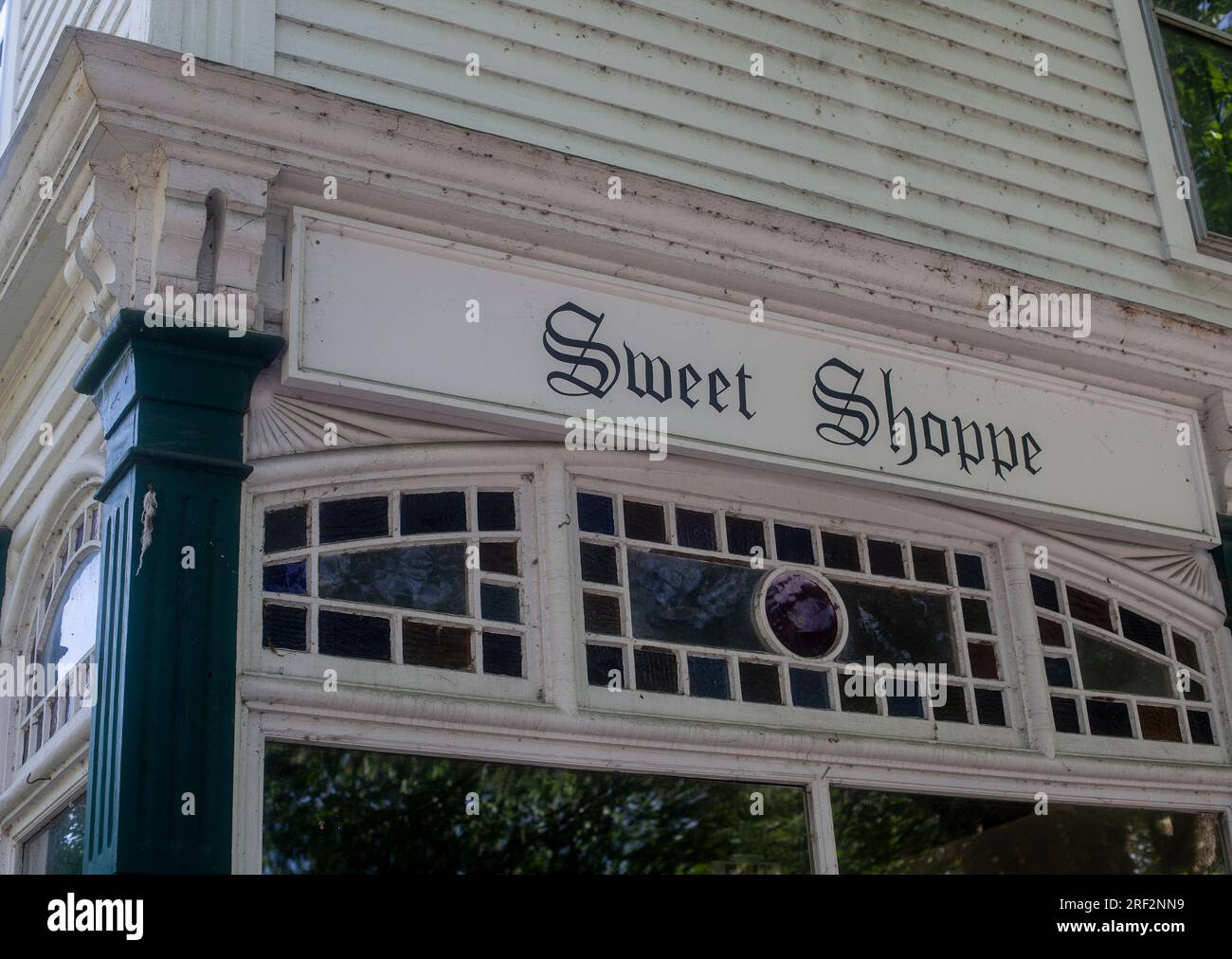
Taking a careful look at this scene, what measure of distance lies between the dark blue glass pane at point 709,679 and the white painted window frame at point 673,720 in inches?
5.0

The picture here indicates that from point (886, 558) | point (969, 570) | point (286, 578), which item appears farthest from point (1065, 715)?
point (286, 578)

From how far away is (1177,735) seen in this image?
6879 millimetres

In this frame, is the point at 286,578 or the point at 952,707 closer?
the point at 286,578

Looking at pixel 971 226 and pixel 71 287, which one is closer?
pixel 71 287

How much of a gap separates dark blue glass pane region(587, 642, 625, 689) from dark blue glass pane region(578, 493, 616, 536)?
0.45 metres

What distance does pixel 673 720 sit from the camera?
563 cm

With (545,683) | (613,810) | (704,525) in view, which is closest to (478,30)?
(704,525)

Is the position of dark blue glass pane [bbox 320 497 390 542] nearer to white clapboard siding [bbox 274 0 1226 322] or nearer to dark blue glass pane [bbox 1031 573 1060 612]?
white clapboard siding [bbox 274 0 1226 322]

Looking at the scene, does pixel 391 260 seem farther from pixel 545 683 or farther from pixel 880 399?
pixel 880 399

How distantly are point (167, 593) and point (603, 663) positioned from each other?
5.02ft

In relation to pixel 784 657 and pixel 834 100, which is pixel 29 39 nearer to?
pixel 834 100

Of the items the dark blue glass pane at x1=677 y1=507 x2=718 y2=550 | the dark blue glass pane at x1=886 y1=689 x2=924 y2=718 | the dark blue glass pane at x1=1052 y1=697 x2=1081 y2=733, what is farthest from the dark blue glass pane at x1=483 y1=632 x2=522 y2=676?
the dark blue glass pane at x1=1052 y1=697 x2=1081 y2=733

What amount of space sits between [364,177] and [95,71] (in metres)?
0.93

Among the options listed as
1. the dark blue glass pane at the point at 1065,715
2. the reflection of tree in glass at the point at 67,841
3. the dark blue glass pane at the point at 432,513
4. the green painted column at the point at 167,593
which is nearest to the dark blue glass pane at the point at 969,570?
the dark blue glass pane at the point at 1065,715
